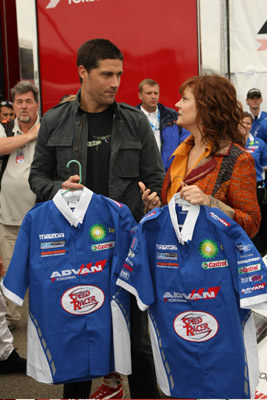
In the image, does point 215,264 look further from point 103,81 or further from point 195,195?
point 103,81

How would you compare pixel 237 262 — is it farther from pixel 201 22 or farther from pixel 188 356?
pixel 201 22

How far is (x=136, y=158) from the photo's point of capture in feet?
10.9

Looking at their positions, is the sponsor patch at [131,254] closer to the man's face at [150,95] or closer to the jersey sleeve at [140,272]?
the jersey sleeve at [140,272]

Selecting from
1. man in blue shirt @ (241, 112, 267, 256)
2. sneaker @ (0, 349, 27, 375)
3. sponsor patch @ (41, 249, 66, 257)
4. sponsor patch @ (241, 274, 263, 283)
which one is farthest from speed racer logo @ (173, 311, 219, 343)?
man in blue shirt @ (241, 112, 267, 256)

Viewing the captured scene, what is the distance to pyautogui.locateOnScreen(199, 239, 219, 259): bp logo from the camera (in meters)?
2.68

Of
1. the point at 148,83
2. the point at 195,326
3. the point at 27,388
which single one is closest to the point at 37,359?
the point at 195,326

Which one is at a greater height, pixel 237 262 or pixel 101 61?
pixel 101 61

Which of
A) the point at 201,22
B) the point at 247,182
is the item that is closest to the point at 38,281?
the point at 247,182

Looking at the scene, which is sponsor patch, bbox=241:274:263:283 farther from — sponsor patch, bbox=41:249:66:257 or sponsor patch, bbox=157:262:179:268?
sponsor patch, bbox=41:249:66:257

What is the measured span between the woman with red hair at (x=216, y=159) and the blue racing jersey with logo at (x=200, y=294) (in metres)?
0.11

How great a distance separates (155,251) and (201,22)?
4.19 meters

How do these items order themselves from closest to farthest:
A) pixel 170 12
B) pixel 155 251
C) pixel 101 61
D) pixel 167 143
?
1. pixel 155 251
2. pixel 101 61
3. pixel 167 143
4. pixel 170 12

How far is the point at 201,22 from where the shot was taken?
20.9 ft

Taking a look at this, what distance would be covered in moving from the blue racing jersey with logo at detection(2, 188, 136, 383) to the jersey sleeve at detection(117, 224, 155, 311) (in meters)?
0.15
